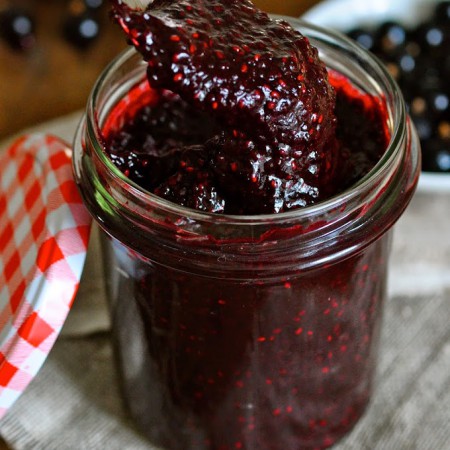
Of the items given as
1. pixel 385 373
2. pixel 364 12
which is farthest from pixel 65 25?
pixel 385 373

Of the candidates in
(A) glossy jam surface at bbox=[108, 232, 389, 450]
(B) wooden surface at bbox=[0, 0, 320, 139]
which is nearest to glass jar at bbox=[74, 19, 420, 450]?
(A) glossy jam surface at bbox=[108, 232, 389, 450]

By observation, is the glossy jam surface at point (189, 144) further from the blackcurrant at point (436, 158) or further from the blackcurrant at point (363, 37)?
the blackcurrant at point (363, 37)

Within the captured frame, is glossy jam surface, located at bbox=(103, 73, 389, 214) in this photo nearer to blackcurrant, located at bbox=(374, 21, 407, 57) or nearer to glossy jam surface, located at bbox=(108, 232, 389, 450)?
glossy jam surface, located at bbox=(108, 232, 389, 450)

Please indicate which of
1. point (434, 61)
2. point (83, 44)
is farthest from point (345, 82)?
point (83, 44)

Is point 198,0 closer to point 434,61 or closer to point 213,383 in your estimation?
point 213,383

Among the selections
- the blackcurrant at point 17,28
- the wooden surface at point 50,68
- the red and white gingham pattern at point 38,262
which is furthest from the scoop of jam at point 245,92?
the blackcurrant at point 17,28

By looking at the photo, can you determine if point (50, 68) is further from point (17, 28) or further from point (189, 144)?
point (189, 144)
